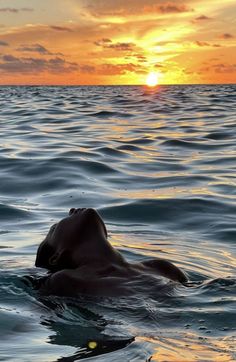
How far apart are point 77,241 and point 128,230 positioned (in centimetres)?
351

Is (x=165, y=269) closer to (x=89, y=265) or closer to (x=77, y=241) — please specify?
(x=89, y=265)

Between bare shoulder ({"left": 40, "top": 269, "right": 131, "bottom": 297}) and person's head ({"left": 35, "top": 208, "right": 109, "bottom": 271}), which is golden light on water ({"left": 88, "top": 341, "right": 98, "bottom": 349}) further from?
person's head ({"left": 35, "top": 208, "right": 109, "bottom": 271})

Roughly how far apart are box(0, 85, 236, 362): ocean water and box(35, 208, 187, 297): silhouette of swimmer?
0.38ft

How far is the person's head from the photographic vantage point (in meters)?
6.03

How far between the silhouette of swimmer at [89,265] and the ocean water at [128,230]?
115 millimetres

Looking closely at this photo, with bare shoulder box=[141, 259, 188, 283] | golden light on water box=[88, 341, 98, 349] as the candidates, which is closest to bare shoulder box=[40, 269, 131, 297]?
bare shoulder box=[141, 259, 188, 283]

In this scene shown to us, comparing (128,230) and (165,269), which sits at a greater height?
(165,269)

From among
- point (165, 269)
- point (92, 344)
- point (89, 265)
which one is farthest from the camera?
point (165, 269)

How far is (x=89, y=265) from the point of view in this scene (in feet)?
19.3

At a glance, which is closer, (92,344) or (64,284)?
(92,344)

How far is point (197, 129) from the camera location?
24516 millimetres

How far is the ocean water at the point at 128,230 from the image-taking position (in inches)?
190

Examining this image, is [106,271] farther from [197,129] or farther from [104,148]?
[197,129]

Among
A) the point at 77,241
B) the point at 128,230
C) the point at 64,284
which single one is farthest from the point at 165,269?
the point at 128,230
